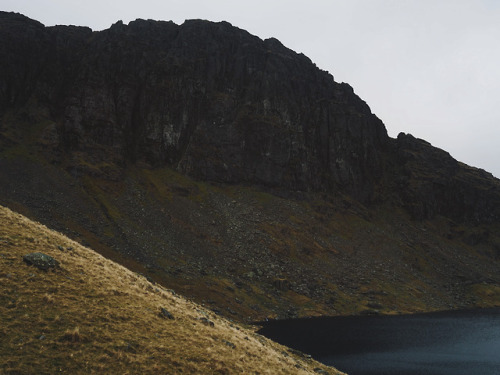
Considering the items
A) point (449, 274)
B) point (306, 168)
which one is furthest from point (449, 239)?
point (306, 168)

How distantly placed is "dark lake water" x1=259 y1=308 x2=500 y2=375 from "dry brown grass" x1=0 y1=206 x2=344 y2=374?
36.1 meters

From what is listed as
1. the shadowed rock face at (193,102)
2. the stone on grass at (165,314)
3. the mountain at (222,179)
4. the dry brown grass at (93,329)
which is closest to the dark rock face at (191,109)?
the shadowed rock face at (193,102)

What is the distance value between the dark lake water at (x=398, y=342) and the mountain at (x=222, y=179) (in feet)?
34.7

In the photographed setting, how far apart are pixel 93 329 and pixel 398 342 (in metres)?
69.1

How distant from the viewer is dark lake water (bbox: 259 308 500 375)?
5491 centimetres

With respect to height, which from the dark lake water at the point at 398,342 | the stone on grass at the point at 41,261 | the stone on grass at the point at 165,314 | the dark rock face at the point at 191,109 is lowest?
the dark lake water at the point at 398,342

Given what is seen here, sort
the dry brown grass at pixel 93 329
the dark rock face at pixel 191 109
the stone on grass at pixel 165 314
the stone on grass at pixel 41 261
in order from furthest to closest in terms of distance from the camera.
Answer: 1. the dark rock face at pixel 191 109
2. the stone on grass at pixel 165 314
3. the stone on grass at pixel 41 261
4. the dry brown grass at pixel 93 329

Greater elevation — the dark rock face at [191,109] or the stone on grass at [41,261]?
the dark rock face at [191,109]

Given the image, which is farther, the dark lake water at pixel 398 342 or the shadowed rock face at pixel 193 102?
the shadowed rock face at pixel 193 102

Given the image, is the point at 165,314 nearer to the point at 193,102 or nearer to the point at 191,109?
the point at 191,109

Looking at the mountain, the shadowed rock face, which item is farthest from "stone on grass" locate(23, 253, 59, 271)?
the shadowed rock face

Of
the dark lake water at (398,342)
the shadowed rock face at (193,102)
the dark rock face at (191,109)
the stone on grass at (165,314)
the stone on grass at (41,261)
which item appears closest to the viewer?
the stone on grass at (41,261)

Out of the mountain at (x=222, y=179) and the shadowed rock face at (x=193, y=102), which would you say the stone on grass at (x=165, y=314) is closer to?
the mountain at (x=222, y=179)

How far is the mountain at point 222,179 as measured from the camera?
3866 inches
